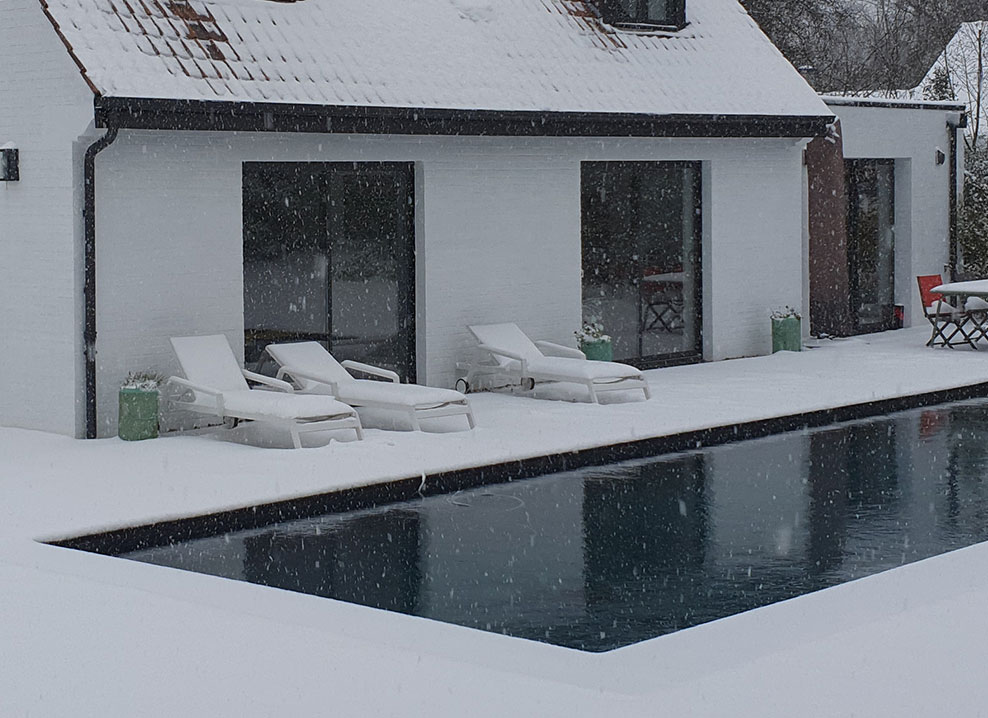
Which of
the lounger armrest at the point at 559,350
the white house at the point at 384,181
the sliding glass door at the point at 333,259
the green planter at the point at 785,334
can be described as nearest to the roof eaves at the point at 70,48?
the white house at the point at 384,181

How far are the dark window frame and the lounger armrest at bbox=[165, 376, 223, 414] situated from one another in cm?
744

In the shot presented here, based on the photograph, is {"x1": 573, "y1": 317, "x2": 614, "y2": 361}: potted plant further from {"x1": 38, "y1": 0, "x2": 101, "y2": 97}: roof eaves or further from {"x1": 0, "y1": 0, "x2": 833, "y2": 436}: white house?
{"x1": 38, "y1": 0, "x2": 101, "y2": 97}: roof eaves

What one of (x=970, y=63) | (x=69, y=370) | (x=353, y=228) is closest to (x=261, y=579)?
(x=69, y=370)

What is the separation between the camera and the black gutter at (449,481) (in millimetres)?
9625

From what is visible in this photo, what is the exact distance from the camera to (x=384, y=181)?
50.7 ft

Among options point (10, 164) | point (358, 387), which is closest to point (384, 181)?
point (358, 387)

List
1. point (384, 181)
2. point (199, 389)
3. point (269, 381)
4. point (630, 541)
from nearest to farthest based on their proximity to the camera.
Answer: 1. point (630, 541)
2. point (199, 389)
3. point (269, 381)
4. point (384, 181)

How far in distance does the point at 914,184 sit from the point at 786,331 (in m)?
4.37

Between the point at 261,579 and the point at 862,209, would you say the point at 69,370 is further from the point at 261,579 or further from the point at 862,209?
the point at 862,209

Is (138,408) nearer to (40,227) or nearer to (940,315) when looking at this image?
(40,227)

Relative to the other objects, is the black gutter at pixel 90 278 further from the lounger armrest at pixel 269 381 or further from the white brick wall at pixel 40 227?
the lounger armrest at pixel 269 381

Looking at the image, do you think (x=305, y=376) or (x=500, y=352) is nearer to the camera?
(x=305, y=376)

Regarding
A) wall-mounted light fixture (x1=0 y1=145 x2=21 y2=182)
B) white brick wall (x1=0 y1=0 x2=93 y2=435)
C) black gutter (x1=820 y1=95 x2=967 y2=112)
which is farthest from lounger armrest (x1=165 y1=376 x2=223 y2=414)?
black gutter (x1=820 y1=95 x2=967 y2=112)

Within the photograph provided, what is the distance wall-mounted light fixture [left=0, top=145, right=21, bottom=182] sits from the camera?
13602 mm
